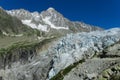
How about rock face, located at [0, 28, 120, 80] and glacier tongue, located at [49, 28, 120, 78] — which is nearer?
rock face, located at [0, 28, 120, 80]

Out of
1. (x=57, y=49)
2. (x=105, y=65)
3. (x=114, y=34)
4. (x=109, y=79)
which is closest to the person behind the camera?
(x=109, y=79)

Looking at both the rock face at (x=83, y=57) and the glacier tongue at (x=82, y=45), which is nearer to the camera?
the rock face at (x=83, y=57)

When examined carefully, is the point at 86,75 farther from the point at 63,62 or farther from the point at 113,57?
the point at 63,62

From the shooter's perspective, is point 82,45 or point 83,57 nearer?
point 83,57

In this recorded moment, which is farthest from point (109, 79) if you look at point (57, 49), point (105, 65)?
point (57, 49)

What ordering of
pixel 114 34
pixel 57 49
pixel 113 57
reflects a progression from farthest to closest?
pixel 57 49, pixel 114 34, pixel 113 57

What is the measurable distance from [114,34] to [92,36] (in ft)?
33.6

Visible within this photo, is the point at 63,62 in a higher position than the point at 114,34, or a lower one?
lower

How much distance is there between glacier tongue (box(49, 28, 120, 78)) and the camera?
179 ft

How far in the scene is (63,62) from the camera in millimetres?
61344

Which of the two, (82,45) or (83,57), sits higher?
(82,45)

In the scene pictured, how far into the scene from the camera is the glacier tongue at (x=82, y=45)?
54.5 meters

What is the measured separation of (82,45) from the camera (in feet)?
212

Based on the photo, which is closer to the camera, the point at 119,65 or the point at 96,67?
the point at 119,65
